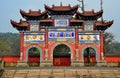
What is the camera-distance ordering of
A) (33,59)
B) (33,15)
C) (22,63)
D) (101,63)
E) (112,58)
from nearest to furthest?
(101,63) → (22,63) → (33,15) → (112,58) → (33,59)

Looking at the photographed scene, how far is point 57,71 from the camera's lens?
3334cm

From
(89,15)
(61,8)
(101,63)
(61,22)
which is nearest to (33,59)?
(61,22)

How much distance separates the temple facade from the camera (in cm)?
4316

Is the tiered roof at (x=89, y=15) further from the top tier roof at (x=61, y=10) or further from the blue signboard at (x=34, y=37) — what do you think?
the blue signboard at (x=34, y=37)

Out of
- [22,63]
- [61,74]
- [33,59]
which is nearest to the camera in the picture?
[61,74]

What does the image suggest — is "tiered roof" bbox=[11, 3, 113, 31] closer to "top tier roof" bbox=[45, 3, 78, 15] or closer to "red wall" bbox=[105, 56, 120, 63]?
"top tier roof" bbox=[45, 3, 78, 15]

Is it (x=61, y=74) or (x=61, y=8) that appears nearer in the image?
(x=61, y=74)

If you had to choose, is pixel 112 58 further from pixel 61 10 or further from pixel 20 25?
pixel 20 25

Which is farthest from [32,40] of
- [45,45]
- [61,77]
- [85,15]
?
→ [61,77]

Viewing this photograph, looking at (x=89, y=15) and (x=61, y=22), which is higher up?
(x=89, y=15)

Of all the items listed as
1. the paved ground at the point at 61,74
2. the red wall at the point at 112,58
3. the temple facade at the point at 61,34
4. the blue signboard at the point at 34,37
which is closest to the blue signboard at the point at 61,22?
the temple facade at the point at 61,34

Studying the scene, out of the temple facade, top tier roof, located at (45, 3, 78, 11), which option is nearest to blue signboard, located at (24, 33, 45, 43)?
the temple facade

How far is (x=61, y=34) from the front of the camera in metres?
43.5

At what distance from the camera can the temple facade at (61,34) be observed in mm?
43156
